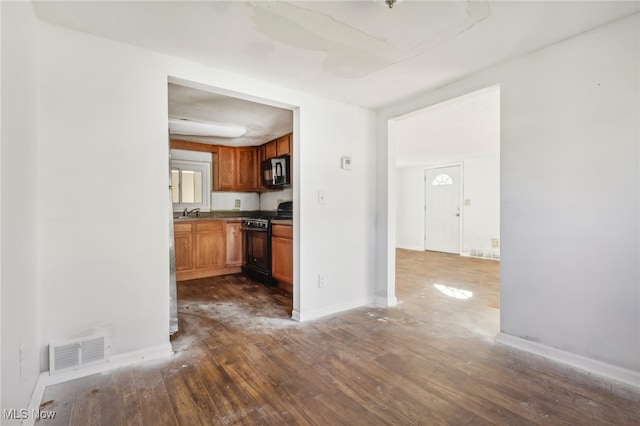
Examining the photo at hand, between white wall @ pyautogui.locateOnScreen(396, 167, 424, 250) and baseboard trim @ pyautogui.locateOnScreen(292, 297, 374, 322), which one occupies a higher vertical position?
white wall @ pyautogui.locateOnScreen(396, 167, 424, 250)

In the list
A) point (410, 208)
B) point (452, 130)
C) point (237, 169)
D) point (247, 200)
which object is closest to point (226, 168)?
point (237, 169)

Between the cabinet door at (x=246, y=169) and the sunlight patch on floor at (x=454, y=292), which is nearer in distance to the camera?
the sunlight patch on floor at (x=454, y=292)

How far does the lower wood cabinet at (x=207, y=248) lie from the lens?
14.2 feet

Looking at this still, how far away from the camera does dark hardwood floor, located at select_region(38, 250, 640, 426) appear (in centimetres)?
151

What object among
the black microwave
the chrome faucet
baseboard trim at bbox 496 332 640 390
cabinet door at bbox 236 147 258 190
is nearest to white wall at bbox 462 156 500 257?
the black microwave

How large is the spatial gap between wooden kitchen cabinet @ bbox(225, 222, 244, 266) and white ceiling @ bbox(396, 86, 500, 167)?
282 cm

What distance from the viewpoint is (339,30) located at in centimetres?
185

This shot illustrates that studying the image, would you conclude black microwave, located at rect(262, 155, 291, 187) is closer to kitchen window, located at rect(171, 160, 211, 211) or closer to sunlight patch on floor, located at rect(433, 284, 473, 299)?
kitchen window, located at rect(171, 160, 211, 211)

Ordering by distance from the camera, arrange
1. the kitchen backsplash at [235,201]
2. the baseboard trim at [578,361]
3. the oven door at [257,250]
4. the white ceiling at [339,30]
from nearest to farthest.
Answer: the white ceiling at [339,30] → the baseboard trim at [578,361] → the oven door at [257,250] → the kitchen backsplash at [235,201]

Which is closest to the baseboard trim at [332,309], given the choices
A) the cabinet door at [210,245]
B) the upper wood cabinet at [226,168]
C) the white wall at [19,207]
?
the white wall at [19,207]

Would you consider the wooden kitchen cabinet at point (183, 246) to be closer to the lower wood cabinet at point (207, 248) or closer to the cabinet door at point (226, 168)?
the lower wood cabinet at point (207, 248)

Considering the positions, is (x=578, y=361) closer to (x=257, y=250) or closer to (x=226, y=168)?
(x=257, y=250)

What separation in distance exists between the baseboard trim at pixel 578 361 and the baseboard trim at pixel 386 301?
1.10 metres

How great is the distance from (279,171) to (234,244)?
1381 millimetres
